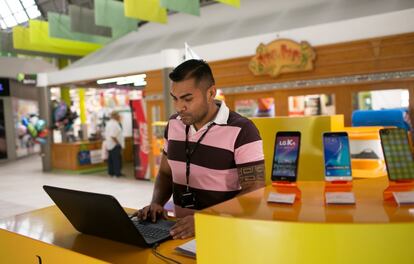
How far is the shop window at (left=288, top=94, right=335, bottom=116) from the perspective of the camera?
7.35m

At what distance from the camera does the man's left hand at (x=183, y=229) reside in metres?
1.55

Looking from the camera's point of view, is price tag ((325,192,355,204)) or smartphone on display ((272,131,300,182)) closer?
price tag ((325,192,355,204))

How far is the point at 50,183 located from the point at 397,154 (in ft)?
31.8

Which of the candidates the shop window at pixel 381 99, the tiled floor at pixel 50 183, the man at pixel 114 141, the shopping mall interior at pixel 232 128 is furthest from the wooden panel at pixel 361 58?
the man at pixel 114 141

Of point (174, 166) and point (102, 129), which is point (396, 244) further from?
point (102, 129)

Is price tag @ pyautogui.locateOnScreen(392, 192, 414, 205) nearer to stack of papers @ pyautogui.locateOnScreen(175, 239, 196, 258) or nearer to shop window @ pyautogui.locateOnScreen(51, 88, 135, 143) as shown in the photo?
stack of papers @ pyautogui.locateOnScreen(175, 239, 196, 258)

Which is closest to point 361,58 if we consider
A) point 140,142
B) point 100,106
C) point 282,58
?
point 282,58

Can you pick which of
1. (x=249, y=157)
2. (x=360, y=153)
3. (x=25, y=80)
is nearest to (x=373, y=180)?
(x=249, y=157)

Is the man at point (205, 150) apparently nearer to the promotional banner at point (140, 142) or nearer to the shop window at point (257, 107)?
the shop window at point (257, 107)

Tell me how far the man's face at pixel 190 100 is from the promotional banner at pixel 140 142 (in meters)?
7.94

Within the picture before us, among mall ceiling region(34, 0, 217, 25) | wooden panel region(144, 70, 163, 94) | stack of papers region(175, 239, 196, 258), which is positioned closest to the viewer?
stack of papers region(175, 239, 196, 258)

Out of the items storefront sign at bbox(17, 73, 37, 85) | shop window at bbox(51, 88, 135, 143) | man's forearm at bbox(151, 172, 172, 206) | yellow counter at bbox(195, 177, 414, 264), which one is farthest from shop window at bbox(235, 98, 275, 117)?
storefront sign at bbox(17, 73, 37, 85)

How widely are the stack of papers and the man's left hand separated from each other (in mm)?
97

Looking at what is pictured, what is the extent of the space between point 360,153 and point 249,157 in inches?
84.7
